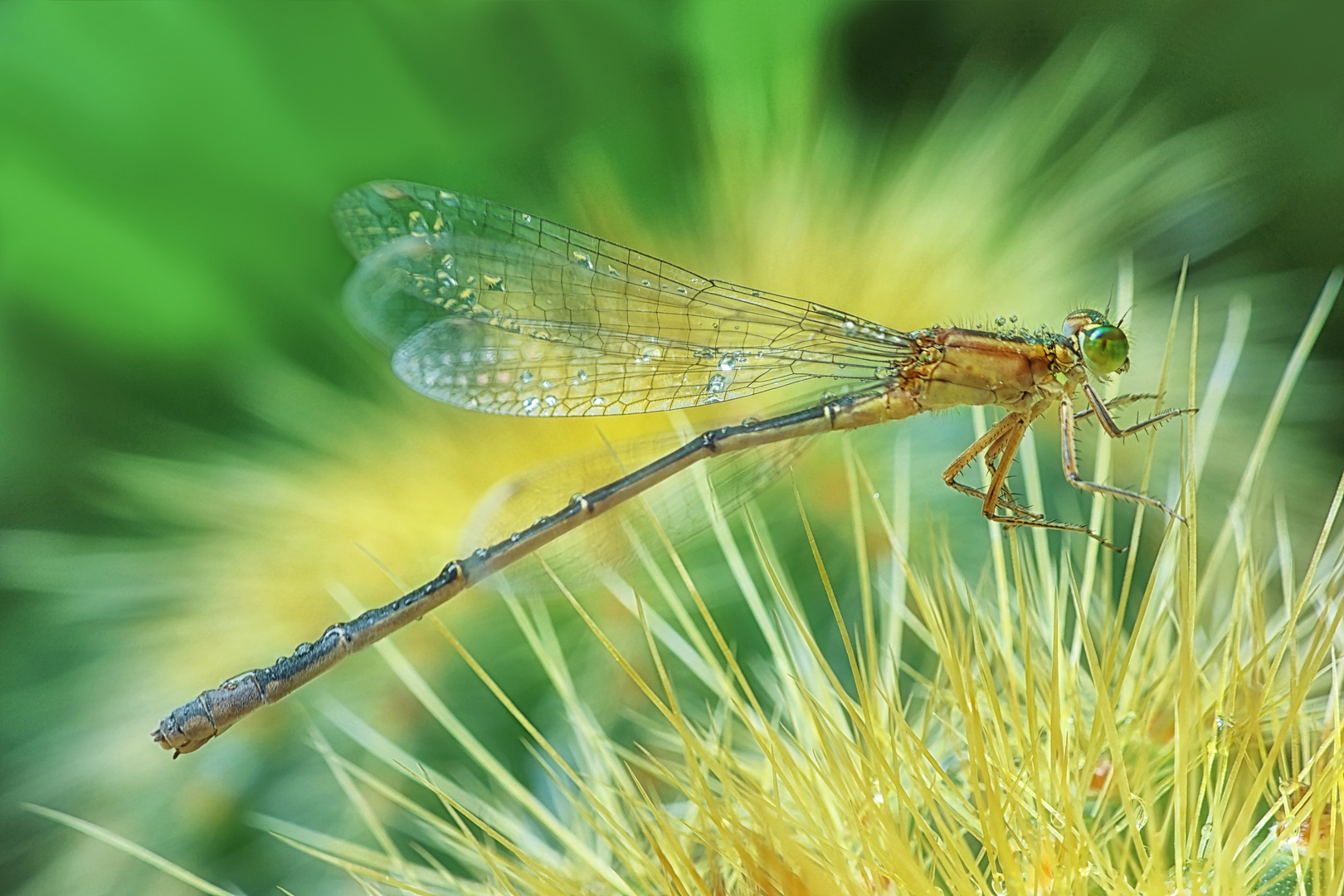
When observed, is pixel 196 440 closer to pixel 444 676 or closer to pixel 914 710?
pixel 444 676

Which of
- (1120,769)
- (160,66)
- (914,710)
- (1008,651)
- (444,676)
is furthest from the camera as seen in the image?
(160,66)

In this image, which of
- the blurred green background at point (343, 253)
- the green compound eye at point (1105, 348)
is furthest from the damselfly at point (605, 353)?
the blurred green background at point (343, 253)

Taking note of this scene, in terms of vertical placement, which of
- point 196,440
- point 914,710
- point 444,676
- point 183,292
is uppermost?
point 183,292

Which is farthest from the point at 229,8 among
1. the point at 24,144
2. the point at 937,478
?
the point at 937,478

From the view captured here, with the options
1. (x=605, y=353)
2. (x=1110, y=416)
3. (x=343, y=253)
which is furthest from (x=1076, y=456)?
(x=343, y=253)

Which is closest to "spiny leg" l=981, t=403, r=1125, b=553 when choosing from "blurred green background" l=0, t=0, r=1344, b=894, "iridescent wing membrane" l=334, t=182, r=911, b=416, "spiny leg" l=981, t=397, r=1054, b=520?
"spiny leg" l=981, t=397, r=1054, b=520

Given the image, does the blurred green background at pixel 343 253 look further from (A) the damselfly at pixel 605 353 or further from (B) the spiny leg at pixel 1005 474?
(B) the spiny leg at pixel 1005 474

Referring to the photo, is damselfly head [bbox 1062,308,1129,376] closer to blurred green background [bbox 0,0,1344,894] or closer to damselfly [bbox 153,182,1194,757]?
damselfly [bbox 153,182,1194,757]
